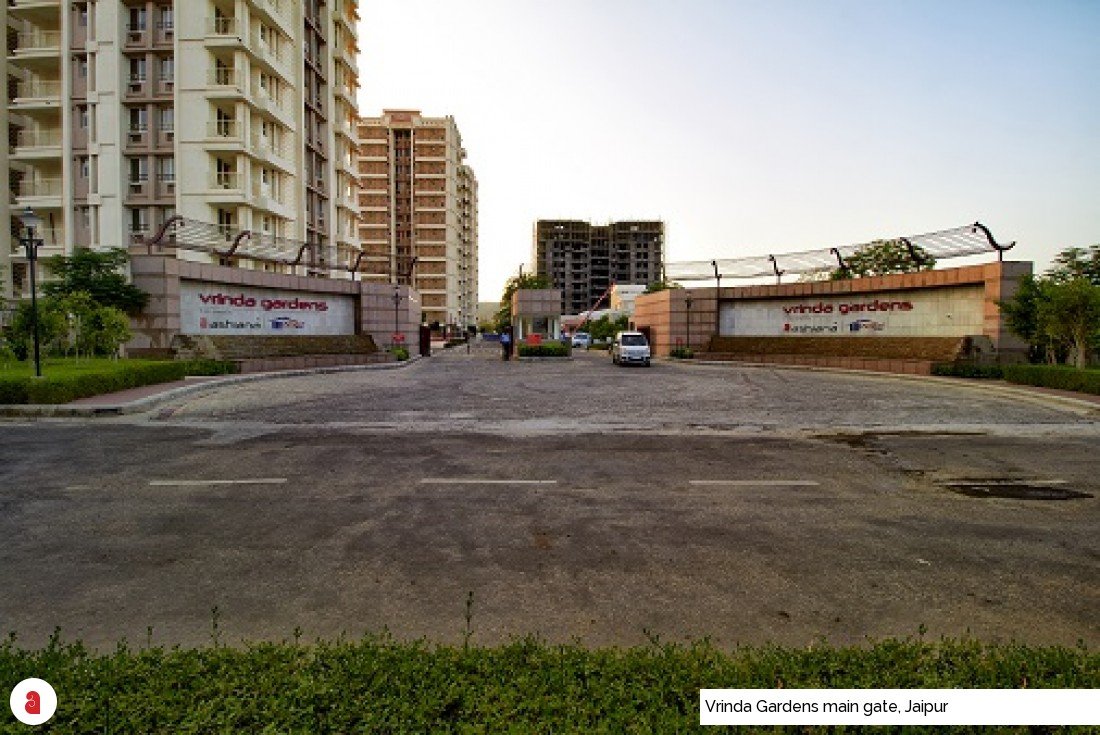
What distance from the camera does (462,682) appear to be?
2.69 metres

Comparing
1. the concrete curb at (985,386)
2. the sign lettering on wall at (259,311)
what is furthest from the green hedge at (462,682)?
the sign lettering on wall at (259,311)

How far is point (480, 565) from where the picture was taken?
16.4 ft

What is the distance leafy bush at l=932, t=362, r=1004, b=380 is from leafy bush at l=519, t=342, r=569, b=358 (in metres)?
22.5

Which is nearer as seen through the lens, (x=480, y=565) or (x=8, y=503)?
(x=480, y=565)

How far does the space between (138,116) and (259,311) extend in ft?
61.1

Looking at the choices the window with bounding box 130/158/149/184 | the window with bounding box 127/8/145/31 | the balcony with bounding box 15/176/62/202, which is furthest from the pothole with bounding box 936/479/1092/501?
the balcony with bounding box 15/176/62/202

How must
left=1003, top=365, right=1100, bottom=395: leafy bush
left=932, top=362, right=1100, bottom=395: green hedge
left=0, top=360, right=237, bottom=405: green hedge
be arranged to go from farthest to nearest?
left=932, top=362, right=1100, bottom=395: green hedge < left=1003, top=365, right=1100, bottom=395: leafy bush < left=0, top=360, right=237, bottom=405: green hedge

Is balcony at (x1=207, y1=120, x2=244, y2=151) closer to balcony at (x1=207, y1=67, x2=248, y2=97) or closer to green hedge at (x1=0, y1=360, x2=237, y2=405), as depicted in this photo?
balcony at (x1=207, y1=67, x2=248, y2=97)

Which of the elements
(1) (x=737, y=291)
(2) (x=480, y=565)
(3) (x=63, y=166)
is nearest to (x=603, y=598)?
(2) (x=480, y=565)

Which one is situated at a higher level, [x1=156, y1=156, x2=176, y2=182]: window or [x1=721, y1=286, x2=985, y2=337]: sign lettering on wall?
[x1=156, y1=156, x2=176, y2=182]: window

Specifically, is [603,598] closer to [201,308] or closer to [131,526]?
[131,526]

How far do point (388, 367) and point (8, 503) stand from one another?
2416 cm

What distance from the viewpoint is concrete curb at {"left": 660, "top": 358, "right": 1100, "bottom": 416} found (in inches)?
596

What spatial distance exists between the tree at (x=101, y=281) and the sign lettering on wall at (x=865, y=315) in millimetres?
30579
